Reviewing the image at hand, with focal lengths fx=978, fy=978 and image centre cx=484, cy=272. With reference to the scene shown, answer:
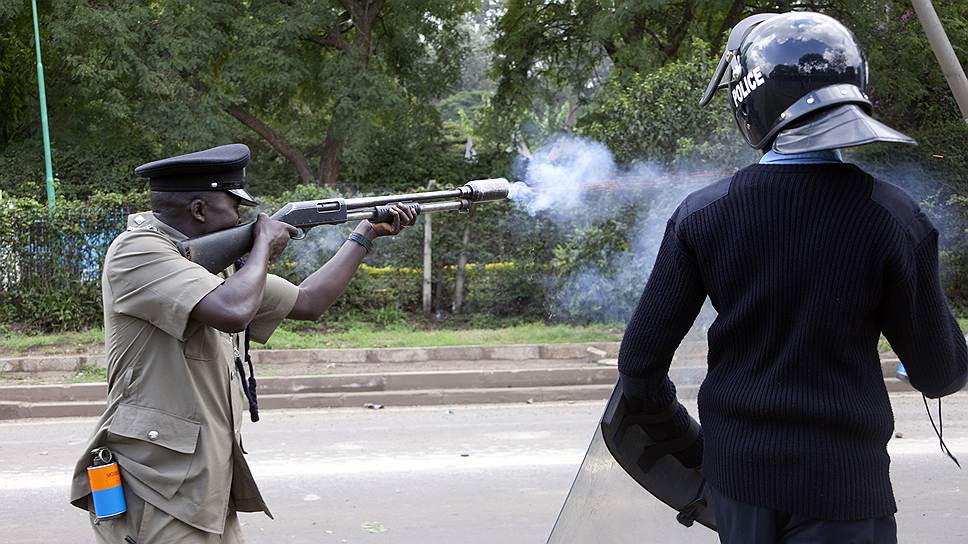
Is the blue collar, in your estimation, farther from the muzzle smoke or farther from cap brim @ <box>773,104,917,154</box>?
the muzzle smoke

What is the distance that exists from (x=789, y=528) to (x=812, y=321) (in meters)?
0.43

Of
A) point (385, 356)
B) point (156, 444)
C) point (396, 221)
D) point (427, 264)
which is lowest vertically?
point (385, 356)

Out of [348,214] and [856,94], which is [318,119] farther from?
[856,94]

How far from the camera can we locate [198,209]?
2.76 m

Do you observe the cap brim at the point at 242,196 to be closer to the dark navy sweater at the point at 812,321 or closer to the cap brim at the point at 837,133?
the dark navy sweater at the point at 812,321

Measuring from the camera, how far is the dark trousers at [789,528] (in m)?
1.95

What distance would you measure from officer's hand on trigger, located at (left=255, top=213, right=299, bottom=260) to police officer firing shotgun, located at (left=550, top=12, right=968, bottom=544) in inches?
48.9

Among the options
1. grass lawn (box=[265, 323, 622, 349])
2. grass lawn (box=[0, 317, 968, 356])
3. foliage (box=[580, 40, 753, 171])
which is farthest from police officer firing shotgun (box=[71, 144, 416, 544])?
foliage (box=[580, 40, 753, 171])

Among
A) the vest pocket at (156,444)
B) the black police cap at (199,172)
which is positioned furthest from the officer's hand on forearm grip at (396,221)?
the vest pocket at (156,444)

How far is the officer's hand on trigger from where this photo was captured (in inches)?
113

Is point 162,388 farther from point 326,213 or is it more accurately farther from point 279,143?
point 279,143

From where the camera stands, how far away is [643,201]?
11.9 meters

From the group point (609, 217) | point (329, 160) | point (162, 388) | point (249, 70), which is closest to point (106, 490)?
point (162, 388)

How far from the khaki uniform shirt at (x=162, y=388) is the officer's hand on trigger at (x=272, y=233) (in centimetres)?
24
